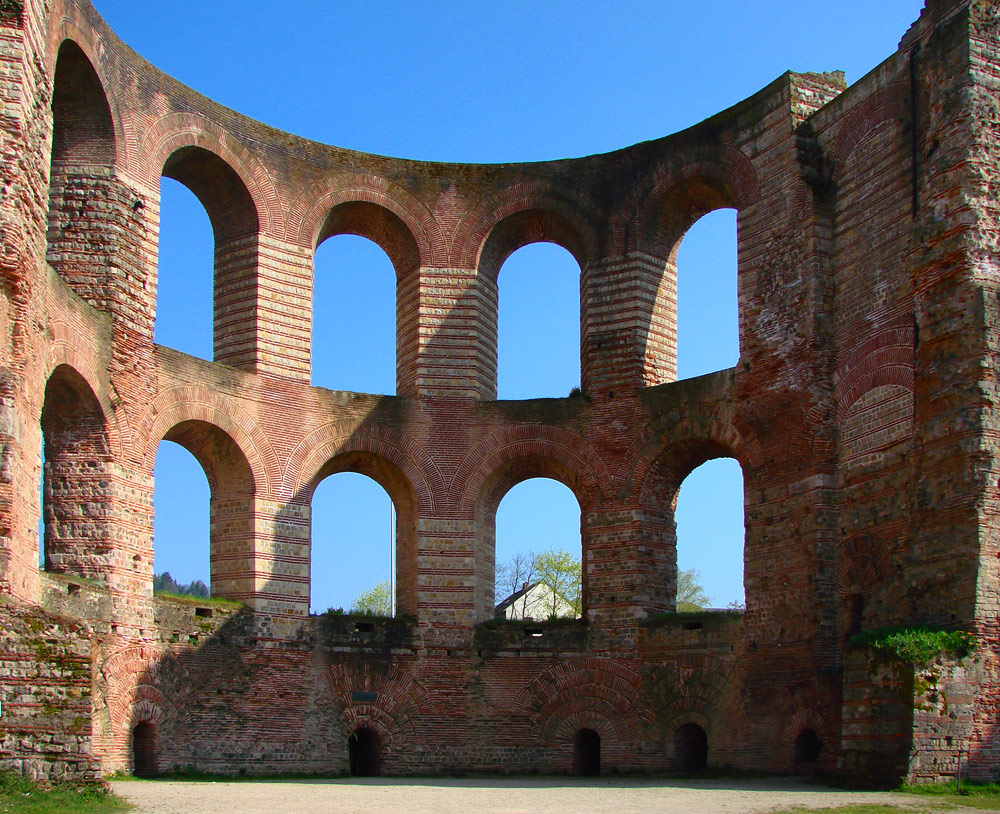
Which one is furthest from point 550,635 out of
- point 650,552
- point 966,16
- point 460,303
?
point 966,16

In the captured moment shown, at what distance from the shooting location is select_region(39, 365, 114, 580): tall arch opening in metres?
19.1

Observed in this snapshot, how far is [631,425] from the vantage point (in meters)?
23.2

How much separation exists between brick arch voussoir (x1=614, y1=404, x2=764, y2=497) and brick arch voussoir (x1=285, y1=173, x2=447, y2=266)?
17.3ft

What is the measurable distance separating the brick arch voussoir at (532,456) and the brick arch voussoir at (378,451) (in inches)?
17.7

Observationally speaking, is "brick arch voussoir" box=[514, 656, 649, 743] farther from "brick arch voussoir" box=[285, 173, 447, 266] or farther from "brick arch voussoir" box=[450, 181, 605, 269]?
"brick arch voussoir" box=[285, 173, 447, 266]

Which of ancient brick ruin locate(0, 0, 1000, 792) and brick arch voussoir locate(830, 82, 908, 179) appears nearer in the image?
ancient brick ruin locate(0, 0, 1000, 792)

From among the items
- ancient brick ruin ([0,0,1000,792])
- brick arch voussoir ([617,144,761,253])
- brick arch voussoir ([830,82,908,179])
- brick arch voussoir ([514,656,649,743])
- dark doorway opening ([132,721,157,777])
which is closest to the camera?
ancient brick ruin ([0,0,1000,792])

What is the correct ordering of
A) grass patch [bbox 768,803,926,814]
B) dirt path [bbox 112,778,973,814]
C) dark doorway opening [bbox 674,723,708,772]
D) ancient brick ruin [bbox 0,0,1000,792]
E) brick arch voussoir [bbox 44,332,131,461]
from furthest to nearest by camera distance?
dark doorway opening [bbox 674,723,708,772]
brick arch voussoir [bbox 44,332,131,461]
ancient brick ruin [bbox 0,0,1000,792]
dirt path [bbox 112,778,973,814]
grass patch [bbox 768,803,926,814]

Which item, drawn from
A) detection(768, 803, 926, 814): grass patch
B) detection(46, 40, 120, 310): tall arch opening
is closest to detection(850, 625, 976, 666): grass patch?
detection(768, 803, 926, 814): grass patch

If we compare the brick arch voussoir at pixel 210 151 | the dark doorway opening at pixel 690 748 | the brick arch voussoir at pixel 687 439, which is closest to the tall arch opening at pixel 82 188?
the brick arch voussoir at pixel 210 151

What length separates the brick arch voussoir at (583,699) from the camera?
21.9 m

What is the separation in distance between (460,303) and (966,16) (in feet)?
33.6

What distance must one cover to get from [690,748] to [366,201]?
11.6 meters

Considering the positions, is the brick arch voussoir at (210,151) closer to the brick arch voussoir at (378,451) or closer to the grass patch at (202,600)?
the brick arch voussoir at (378,451)
